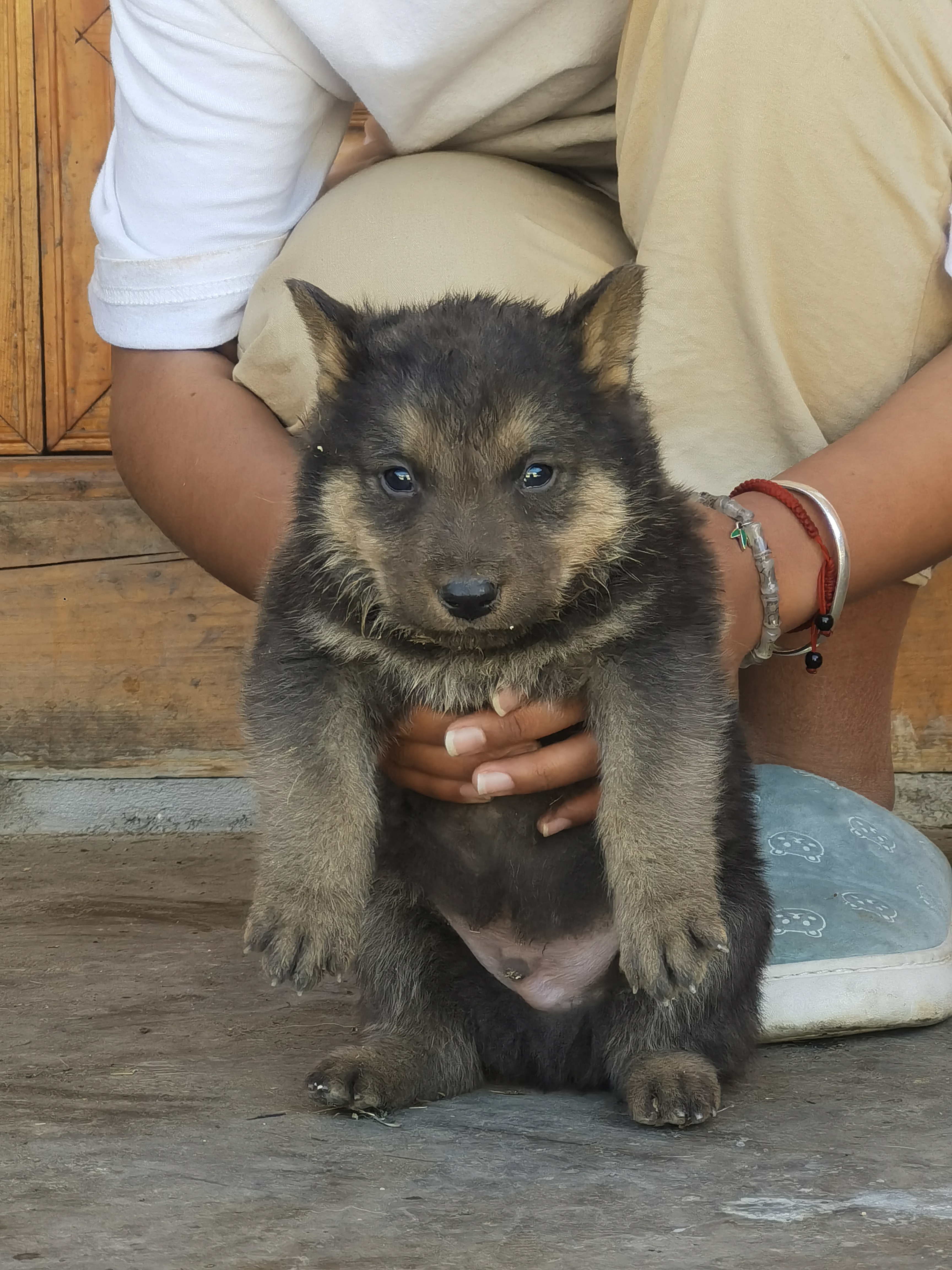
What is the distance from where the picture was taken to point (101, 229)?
11.8 feet

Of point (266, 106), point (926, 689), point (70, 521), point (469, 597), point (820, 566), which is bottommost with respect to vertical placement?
point (926, 689)

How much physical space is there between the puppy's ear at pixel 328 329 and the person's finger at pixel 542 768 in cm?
73

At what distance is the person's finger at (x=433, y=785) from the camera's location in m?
2.58

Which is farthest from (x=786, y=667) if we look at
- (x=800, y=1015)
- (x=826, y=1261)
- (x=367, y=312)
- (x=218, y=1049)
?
(x=826, y=1261)

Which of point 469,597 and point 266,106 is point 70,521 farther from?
point 469,597

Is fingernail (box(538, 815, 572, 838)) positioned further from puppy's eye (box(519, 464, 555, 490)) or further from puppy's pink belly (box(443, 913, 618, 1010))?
puppy's eye (box(519, 464, 555, 490))

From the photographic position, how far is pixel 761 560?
109 inches

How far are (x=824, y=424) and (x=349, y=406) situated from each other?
1343mm

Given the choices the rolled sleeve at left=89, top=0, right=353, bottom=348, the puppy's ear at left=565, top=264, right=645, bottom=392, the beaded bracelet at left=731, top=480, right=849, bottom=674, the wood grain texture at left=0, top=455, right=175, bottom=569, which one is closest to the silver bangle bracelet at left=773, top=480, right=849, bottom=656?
the beaded bracelet at left=731, top=480, right=849, bottom=674

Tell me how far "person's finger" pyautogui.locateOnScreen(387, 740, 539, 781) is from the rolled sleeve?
141 centimetres

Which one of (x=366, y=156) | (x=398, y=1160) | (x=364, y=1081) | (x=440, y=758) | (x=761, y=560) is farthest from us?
(x=366, y=156)

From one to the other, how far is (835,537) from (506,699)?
0.80 metres

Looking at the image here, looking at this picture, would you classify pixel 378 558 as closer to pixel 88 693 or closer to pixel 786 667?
pixel 786 667

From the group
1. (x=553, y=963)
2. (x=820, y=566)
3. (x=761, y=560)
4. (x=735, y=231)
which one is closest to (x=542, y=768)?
(x=553, y=963)
